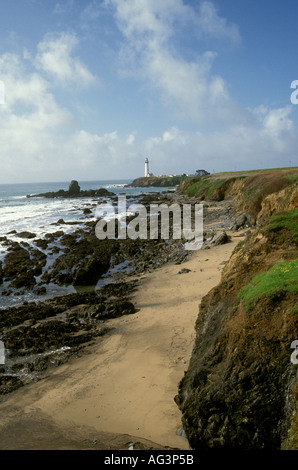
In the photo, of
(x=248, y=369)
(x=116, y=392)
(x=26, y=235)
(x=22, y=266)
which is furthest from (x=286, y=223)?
(x=26, y=235)

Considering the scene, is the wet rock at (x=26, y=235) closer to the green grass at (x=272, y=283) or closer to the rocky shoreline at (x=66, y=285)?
the rocky shoreline at (x=66, y=285)

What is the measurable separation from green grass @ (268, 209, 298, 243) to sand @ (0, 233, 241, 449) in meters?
4.62

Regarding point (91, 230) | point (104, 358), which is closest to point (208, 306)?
point (104, 358)

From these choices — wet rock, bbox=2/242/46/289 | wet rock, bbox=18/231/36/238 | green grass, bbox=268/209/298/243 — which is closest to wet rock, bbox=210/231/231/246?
green grass, bbox=268/209/298/243

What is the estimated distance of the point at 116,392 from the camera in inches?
299

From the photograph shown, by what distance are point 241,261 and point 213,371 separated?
3196 mm

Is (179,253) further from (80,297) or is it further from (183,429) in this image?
(183,429)

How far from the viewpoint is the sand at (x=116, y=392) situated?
630 centimetres

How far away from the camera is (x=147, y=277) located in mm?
17875

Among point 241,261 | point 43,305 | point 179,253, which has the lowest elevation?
point 43,305

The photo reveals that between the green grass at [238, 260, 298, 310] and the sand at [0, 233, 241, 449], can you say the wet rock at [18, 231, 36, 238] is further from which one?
the green grass at [238, 260, 298, 310]

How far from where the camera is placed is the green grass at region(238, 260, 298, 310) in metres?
5.53

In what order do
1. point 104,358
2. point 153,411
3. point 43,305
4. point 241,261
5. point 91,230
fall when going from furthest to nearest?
1. point 91,230
2. point 43,305
3. point 104,358
4. point 241,261
5. point 153,411
